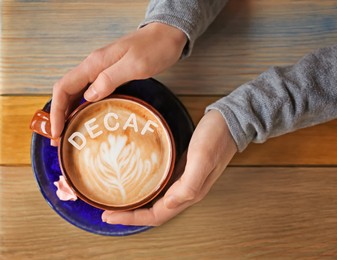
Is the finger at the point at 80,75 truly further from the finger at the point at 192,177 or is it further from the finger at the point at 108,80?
the finger at the point at 192,177

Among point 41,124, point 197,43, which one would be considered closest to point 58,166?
point 41,124

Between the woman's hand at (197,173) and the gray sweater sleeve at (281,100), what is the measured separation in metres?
0.02

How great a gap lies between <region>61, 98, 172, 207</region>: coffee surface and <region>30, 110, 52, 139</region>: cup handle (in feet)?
0.13

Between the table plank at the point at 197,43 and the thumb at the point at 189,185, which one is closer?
the thumb at the point at 189,185

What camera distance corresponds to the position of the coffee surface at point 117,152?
0.88 m

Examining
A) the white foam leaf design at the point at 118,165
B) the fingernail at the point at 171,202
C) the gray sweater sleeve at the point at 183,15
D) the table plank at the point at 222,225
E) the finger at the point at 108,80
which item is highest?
the gray sweater sleeve at the point at 183,15

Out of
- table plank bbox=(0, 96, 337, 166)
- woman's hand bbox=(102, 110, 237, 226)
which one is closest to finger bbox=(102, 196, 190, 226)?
woman's hand bbox=(102, 110, 237, 226)

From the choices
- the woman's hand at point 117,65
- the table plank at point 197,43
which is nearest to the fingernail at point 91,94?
the woman's hand at point 117,65

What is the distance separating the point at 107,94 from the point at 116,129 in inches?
2.3

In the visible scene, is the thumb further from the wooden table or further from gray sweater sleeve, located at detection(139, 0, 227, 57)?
gray sweater sleeve, located at detection(139, 0, 227, 57)

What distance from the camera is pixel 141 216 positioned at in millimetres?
871

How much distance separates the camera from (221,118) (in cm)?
86

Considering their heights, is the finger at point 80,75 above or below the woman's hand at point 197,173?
above

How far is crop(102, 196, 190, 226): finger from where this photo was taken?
87cm
